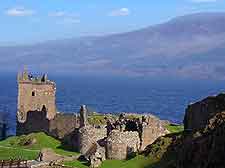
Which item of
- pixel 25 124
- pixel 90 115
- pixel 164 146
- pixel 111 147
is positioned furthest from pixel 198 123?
pixel 25 124

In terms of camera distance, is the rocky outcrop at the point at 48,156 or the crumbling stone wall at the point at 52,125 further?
the crumbling stone wall at the point at 52,125

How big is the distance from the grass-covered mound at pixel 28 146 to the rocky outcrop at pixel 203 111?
1207 centimetres

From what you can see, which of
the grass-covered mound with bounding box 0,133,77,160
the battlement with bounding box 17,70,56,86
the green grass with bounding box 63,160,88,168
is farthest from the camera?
the battlement with bounding box 17,70,56,86

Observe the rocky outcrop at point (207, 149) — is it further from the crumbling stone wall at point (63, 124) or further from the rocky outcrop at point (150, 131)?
the crumbling stone wall at point (63, 124)

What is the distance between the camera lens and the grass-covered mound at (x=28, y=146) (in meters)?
50.2

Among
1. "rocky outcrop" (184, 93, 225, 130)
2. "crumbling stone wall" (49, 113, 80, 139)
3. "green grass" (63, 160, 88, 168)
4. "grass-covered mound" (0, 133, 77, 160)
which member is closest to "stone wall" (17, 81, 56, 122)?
"crumbling stone wall" (49, 113, 80, 139)

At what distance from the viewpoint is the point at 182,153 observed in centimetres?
2936

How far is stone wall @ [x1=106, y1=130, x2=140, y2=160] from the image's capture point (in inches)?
1785

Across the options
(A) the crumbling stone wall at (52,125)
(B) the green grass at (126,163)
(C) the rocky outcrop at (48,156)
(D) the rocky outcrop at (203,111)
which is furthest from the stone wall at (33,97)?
(D) the rocky outcrop at (203,111)

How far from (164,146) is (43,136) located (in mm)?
19023

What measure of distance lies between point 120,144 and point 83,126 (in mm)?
8416

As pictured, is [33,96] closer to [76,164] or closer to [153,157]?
[76,164]

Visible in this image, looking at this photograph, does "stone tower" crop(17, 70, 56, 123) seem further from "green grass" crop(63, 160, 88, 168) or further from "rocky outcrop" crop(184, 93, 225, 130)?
"rocky outcrop" crop(184, 93, 225, 130)

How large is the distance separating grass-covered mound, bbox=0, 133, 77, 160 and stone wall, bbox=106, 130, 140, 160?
15.7 ft
